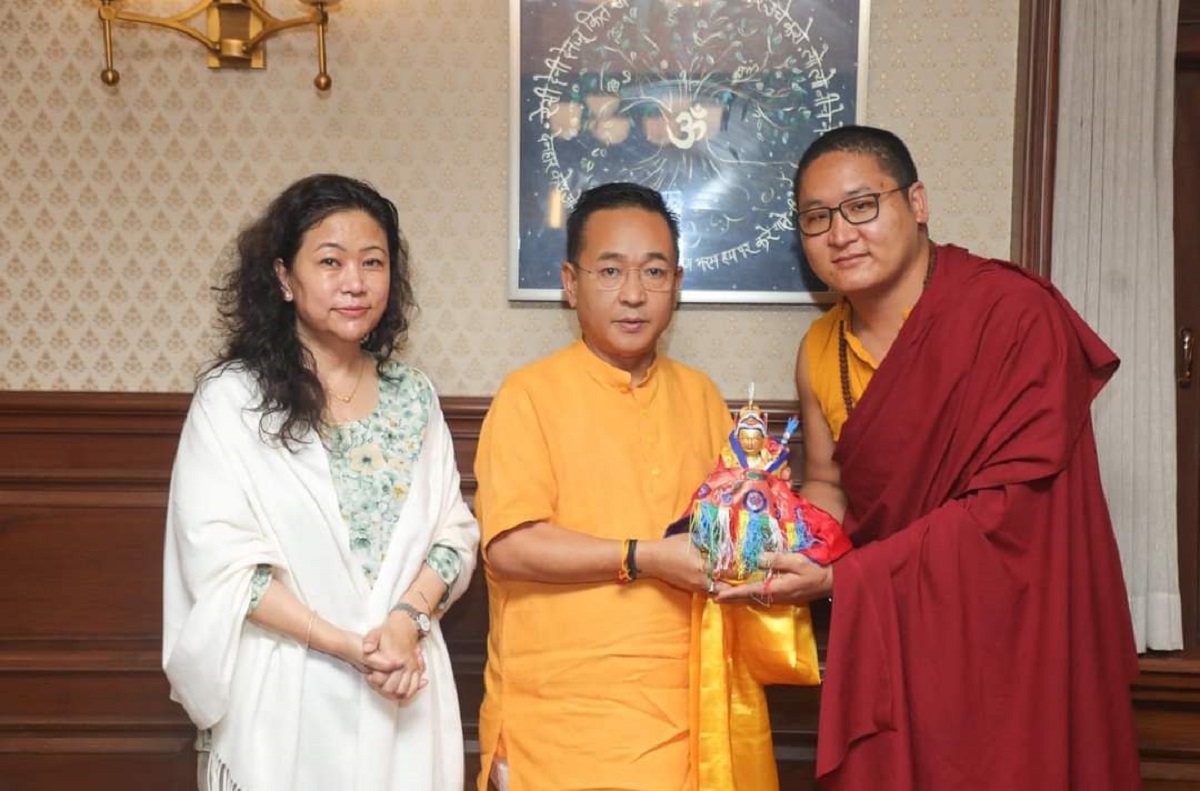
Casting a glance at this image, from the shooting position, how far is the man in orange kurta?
7.01 feet

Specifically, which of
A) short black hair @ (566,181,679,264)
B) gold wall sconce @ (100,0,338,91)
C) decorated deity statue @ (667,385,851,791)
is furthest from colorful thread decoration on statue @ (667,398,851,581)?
gold wall sconce @ (100,0,338,91)

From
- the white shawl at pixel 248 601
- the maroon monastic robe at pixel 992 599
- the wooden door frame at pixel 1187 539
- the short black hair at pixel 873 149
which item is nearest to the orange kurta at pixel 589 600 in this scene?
the white shawl at pixel 248 601

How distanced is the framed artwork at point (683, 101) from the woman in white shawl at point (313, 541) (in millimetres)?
722

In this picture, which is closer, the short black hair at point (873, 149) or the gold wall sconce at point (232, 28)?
the short black hair at point (873, 149)

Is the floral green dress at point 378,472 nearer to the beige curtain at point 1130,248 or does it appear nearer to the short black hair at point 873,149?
the short black hair at point 873,149

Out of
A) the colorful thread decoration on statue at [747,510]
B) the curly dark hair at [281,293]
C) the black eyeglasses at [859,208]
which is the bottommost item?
the colorful thread decoration on statue at [747,510]

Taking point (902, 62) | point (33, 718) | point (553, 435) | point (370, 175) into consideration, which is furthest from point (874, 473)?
point (33, 718)

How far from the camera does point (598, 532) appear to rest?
2.26m

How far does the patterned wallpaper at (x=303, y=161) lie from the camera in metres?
2.87

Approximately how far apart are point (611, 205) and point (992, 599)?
1.13 m

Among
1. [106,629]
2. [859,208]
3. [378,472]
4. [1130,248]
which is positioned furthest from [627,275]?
[106,629]

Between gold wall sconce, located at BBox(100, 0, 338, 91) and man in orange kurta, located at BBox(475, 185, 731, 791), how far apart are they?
93 centimetres

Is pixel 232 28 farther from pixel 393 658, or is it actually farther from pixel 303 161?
pixel 393 658

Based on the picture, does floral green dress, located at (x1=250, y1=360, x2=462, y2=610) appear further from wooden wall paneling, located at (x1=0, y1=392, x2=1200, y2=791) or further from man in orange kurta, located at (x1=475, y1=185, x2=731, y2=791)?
wooden wall paneling, located at (x1=0, y1=392, x2=1200, y2=791)
